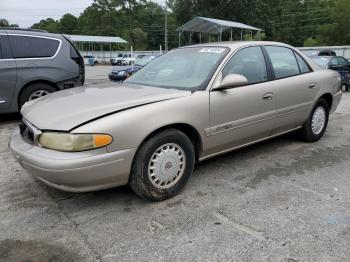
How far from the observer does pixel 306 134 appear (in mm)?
5426

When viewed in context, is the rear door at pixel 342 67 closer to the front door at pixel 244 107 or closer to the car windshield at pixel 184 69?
the front door at pixel 244 107

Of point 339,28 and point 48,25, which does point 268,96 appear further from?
point 48,25

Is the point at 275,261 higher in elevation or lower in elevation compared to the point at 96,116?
lower

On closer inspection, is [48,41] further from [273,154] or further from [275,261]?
[275,261]

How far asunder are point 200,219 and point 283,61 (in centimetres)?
275

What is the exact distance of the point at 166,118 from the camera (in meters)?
3.39

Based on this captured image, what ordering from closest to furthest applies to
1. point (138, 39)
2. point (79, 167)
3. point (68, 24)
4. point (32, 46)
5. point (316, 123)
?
point (79, 167)
point (316, 123)
point (32, 46)
point (138, 39)
point (68, 24)

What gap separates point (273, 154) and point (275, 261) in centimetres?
256

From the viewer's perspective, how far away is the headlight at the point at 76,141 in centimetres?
295

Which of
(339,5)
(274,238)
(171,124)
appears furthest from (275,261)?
(339,5)

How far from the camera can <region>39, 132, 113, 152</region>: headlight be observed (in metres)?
2.95

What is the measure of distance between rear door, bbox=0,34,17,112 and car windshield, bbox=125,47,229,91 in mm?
3180

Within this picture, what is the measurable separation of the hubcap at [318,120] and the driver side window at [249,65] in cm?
141

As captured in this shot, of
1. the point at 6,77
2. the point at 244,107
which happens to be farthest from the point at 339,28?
the point at 244,107
